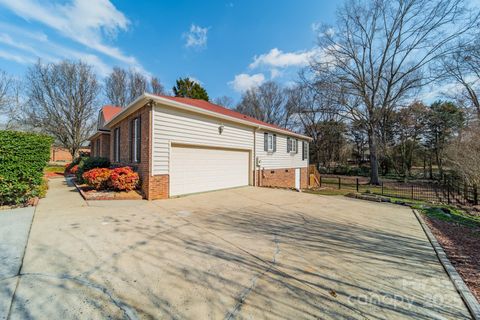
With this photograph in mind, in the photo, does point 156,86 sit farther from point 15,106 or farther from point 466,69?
point 466,69

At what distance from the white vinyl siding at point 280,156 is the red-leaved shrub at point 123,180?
21.4ft

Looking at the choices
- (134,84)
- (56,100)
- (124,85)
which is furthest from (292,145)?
(124,85)

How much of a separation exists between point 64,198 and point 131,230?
4661mm

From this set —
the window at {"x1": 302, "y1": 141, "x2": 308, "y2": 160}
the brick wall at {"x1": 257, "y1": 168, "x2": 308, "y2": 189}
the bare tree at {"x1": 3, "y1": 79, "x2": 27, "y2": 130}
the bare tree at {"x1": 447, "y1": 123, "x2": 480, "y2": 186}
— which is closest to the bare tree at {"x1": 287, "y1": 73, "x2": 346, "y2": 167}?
the window at {"x1": 302, "y1": 141, "x2": 308, "y2": 160}

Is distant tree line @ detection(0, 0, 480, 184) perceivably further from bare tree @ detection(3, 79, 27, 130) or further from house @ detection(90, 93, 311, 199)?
house @ detection(90, 93, 311, 199)

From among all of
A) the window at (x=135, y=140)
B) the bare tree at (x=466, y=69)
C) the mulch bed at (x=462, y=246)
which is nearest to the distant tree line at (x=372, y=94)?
the bare tree at (x=466, y=69)

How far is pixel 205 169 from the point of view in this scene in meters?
8.91

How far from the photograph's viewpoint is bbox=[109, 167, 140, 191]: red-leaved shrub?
716 centimetres

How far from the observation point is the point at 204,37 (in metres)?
14.2

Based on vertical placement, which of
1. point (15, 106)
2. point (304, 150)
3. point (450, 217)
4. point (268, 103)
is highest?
point (268, 103)

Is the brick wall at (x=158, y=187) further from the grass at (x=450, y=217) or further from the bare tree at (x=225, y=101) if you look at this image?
the bare tree at (x=225, y=101)

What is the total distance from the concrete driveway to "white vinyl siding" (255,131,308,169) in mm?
7204

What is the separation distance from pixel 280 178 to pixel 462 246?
32.7 ft

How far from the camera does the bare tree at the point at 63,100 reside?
2025cm
